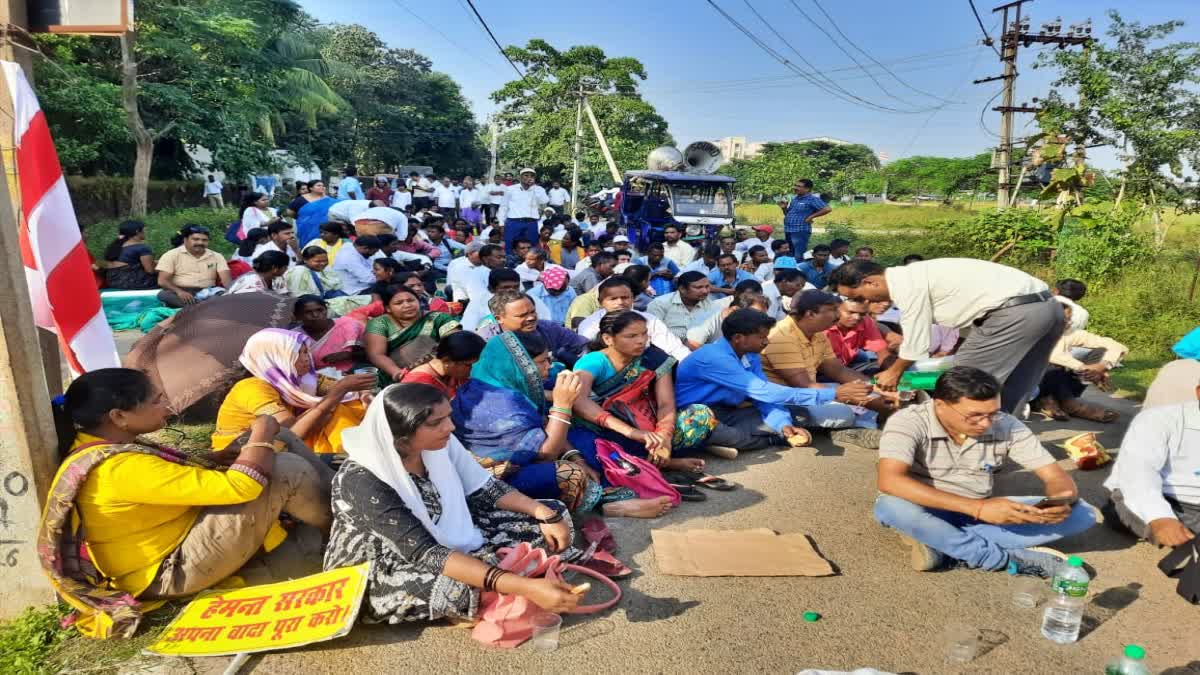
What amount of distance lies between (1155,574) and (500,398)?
3193mm

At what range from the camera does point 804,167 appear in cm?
4316

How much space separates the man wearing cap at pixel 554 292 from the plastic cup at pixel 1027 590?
446cm

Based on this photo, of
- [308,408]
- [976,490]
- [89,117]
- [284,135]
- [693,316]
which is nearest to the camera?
[976,490]

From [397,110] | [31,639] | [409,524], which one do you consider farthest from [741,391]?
[397,110]

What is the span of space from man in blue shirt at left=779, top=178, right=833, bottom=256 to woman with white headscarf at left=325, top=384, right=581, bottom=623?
30.3 feet

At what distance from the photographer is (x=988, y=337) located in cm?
442

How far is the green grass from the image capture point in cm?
1301

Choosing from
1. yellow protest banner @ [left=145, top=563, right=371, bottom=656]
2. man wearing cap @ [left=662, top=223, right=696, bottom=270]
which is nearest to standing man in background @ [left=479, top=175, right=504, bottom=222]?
man wearing cap @ [left=662, top=223, right=696, bottom=270]

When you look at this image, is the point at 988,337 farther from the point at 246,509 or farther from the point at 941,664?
the point at 246,509

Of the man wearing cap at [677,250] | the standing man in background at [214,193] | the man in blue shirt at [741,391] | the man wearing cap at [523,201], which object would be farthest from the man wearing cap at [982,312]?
the standing man in background at [214,193]

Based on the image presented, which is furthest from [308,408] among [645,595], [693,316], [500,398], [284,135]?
[284,135]

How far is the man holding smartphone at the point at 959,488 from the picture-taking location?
3.32 m

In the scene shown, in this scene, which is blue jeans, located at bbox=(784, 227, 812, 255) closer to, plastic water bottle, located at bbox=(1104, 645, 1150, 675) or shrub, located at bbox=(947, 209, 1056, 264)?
shrub, located at bbox=(947, 209, 1056, 264)

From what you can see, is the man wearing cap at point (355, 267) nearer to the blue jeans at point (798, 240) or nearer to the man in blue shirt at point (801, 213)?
the man in blue shirt at point (801, 213)
